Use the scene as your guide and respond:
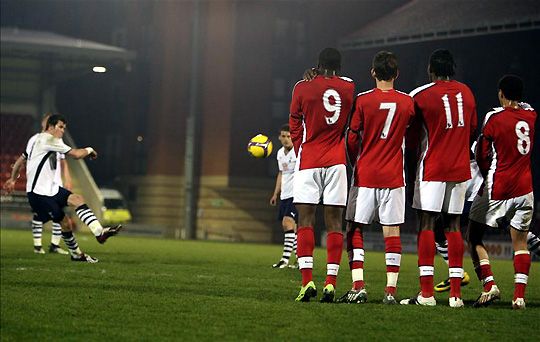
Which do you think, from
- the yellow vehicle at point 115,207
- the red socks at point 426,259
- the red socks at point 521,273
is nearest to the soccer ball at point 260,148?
the red socks at point 426,259

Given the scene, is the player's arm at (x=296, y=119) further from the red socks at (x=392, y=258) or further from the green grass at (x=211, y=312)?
the green grass at (x=211, y=312)

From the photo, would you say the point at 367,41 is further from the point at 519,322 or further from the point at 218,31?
the point at 519,322

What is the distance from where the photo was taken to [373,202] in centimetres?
1041

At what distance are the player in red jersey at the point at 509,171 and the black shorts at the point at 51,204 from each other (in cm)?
868

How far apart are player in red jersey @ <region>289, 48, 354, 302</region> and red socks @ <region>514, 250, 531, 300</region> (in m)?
1.88

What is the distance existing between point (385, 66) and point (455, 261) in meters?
2.08

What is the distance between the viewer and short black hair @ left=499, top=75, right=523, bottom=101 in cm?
1074

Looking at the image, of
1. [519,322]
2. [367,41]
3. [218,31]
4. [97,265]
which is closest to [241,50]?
[218,31]

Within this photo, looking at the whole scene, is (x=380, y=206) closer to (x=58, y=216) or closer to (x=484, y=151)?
(x=484, y=151)

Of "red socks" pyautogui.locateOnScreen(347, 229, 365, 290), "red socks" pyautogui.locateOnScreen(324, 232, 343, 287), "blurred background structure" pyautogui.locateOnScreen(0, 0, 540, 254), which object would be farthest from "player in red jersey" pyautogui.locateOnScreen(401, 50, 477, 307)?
"blurred background structure" pyautogui.locateOnScreen(0, 0, 540, 254)

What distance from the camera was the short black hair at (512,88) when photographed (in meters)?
10.7

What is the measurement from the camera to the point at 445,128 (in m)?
10.4

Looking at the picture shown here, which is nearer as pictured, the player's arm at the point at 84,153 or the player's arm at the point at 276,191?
the player's arm at the point at 84,153

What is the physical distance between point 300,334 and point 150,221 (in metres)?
42.4
